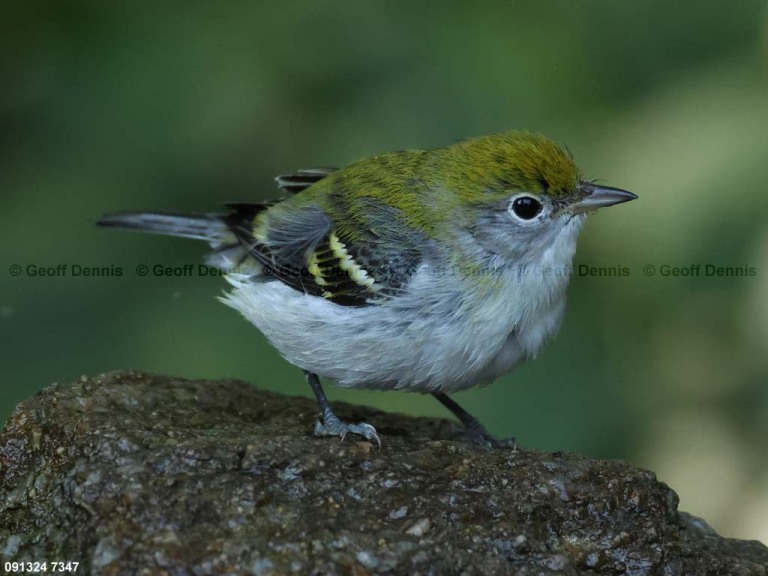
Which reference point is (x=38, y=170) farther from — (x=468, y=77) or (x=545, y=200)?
(x=545, y=200)

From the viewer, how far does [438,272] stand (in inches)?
169

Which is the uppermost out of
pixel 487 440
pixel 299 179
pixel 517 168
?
pixel 517 168

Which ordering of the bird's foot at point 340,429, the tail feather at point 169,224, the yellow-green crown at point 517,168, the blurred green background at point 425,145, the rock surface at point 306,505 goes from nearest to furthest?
the rock surface at point 306,505 < the bird's foot at point 340,429 < the yellow-green crown at point 517,168 < the tail feather at point 169,224 < the blurred green background at point 425,145

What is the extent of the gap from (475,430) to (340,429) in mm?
962

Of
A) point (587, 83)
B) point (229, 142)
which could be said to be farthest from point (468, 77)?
point (229, 142)

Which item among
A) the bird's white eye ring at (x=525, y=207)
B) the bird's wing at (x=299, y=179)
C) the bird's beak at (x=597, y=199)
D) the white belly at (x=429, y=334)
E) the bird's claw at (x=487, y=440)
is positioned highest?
the bird's beak at (x=597, y=199)

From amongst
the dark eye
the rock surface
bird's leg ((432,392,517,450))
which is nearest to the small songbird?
the dark eye

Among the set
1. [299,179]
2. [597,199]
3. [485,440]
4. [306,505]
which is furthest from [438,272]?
[299,179]

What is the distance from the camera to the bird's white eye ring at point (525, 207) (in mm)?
4348

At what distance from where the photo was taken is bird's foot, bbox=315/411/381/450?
4.18 m

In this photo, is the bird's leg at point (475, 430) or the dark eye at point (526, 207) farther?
the bird's leg at point (475, 430)

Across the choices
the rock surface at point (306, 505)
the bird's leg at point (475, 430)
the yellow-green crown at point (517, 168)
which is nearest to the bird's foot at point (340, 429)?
the rock surface at point (306, 505)

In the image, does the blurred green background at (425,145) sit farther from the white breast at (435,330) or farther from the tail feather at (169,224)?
the white breast at (435,330)

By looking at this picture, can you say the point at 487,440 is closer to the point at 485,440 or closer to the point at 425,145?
the point at 485,440
